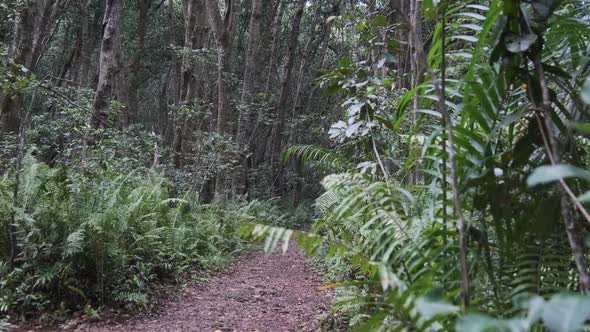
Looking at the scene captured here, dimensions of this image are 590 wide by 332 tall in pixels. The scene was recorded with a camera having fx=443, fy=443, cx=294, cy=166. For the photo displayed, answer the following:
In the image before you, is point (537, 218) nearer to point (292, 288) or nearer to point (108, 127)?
point (292, 288)

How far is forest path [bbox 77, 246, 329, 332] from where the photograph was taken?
4.43 m

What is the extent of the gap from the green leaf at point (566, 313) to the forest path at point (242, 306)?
3.05 metres

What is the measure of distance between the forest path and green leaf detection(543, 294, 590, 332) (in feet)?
9.99

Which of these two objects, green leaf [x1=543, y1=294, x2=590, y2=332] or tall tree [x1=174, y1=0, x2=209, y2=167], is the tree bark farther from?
green leaf [x1=543, y1=294, x2=590, y2=332]

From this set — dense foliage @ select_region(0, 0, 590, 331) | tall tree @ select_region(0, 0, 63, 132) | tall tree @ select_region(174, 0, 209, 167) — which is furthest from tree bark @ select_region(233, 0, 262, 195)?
tall tree @ select_region(0, 0, 63, 132)

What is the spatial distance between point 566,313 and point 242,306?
→ 4.82m

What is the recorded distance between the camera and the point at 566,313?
0.77 metres

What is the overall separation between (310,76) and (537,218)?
20.7 m

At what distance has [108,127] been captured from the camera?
23.3 ft

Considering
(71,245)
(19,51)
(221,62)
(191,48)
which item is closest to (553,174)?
(71,245)

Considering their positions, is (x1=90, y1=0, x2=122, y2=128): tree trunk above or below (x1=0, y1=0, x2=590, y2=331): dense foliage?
above

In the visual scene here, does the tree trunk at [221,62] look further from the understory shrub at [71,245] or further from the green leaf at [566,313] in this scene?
the green leaf at [566,313]

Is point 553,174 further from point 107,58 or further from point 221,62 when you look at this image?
point 221,62

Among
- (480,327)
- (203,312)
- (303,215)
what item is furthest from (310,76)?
(480,327)
